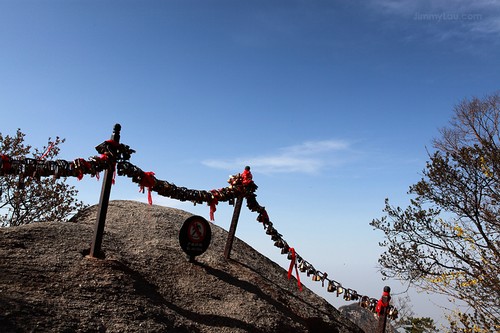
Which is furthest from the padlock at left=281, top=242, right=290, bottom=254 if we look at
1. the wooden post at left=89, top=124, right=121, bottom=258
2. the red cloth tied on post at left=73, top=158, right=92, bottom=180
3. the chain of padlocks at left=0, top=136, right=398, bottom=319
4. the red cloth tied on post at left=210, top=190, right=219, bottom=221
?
the red cloth tied on post at left=73, top=158, right=92, bottom=180

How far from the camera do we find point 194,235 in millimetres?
7762

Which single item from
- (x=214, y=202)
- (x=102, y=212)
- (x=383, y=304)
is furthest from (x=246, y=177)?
(x=383, y=304)

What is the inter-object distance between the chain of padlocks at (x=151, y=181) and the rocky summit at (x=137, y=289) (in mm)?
639

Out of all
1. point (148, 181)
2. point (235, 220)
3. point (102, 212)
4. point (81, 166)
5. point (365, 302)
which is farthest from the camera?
point (235, 220)

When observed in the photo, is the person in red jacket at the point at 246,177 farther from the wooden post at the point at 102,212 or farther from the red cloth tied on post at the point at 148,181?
the wooden post at the point at 102,212

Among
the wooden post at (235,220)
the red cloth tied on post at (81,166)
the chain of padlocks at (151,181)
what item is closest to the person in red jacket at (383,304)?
the chain of padlocks at (151,181)

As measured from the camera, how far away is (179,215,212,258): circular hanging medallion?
7676 millimetres

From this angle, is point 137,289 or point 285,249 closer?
point 137,289

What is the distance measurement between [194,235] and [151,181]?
129 centimetres

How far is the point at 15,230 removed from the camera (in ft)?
23.9

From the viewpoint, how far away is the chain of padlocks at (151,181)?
633 cm

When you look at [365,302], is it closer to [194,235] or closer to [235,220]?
[235,220]

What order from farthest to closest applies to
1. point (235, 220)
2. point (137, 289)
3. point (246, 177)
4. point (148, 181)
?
point (246, 177) → point (235, 220) → point (148, 181) → point (137, 289)

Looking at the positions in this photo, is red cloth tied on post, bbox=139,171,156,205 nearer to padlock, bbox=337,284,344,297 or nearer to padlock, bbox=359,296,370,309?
padlock, bbox=337,284,344,297
